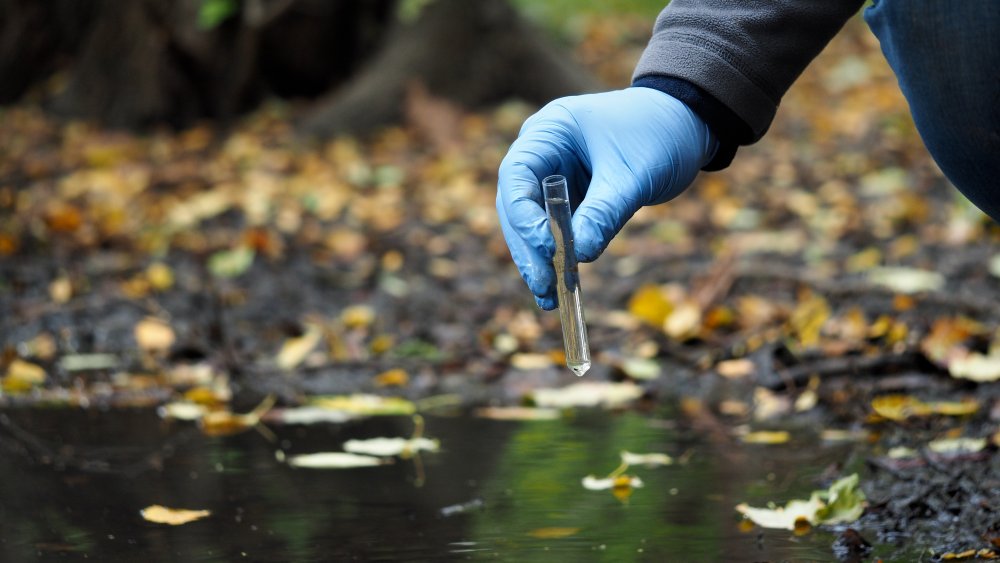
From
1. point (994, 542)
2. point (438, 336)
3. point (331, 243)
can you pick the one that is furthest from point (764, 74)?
point (331, 243)

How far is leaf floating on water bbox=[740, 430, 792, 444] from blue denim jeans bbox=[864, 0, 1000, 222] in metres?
0.84

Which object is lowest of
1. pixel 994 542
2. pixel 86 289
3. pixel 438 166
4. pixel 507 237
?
pixel 994 542

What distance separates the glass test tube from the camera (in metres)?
1.49

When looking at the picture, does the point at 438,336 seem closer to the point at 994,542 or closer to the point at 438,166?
the point at 994,542

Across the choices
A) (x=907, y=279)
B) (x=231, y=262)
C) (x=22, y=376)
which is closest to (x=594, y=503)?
(x=22, y=376)

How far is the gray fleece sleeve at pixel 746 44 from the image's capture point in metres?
1.62

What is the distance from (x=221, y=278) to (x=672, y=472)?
217 cm

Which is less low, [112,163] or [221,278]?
[112,163]

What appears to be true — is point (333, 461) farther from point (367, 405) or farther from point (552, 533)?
point (552, 533)

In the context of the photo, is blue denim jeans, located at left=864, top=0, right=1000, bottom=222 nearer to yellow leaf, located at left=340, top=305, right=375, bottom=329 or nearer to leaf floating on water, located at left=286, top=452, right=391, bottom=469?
leaf floating on water, located at left=286, top=452, right=391, bottom=469

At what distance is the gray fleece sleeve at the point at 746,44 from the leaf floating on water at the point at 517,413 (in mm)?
1017

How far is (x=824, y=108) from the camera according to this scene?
724 cm

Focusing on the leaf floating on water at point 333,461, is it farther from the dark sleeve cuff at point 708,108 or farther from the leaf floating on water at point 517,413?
the dark sleeve cuff at point 708,108

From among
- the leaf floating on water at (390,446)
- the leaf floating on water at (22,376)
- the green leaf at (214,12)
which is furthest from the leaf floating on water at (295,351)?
the green leaf at (214,12)
